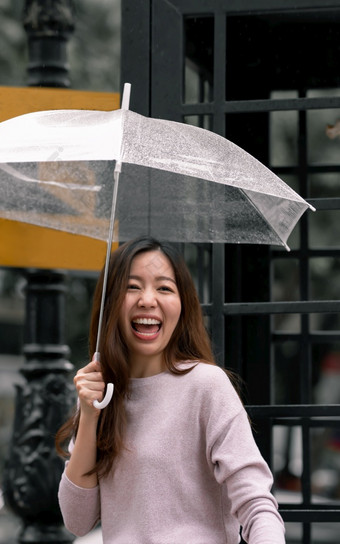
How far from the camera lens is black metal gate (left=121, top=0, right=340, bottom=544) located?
405 centimetres

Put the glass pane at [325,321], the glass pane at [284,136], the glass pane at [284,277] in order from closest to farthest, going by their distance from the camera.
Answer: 1. the glass pane at [284,136]
2. the glass pane at [284,277]
3. the glass pane at [325,321]

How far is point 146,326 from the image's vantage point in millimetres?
3039

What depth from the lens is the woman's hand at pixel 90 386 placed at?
2.90 meters

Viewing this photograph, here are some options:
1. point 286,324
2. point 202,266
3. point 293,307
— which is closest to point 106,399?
point 293,307

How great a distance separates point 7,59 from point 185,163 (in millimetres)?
5573

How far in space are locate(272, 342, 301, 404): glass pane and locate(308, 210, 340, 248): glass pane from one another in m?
0.48

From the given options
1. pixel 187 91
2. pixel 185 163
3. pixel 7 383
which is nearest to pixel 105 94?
pixel 187 91

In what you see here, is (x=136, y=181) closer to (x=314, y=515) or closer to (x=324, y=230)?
(x=314, y=515)

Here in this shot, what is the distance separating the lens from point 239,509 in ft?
9.28

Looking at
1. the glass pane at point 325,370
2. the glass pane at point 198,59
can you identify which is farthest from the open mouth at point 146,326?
the glass pane at point 325,370

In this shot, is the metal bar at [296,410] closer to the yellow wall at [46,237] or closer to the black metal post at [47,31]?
the yellow wall at [46,237]

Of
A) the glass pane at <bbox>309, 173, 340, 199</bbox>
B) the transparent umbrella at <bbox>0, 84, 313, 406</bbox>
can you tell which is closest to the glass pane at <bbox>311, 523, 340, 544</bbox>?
the glass pane at <bbox>309, 173, 340, 199</bbox>

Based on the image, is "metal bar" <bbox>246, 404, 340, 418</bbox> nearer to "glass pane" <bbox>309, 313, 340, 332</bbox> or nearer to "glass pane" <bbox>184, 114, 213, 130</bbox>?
"glass pane" <bbox>184, 114, 213, 130</bbox>

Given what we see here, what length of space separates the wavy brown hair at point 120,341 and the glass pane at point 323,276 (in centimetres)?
219
